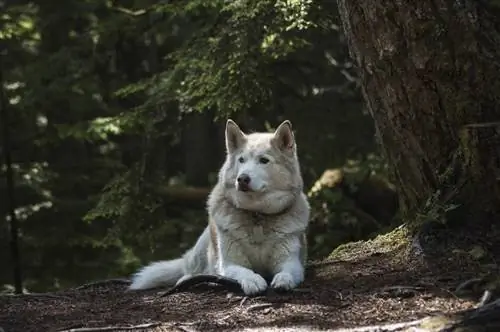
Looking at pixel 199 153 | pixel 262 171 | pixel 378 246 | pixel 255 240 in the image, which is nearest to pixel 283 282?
pixel 255 240

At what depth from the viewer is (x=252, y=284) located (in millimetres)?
5457

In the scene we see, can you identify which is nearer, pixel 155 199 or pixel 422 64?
pixel 422 64

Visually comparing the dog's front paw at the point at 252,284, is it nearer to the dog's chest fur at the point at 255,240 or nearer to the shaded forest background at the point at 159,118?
the dog's chest fur at the point at 255,240

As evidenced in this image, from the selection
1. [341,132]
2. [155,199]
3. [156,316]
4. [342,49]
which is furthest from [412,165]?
[342,49]

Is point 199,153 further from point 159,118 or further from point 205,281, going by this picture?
point 205,281

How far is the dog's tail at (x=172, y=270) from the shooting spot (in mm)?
6809

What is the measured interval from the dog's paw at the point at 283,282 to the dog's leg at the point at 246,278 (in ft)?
0.26

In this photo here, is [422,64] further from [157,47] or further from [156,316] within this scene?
[157,47]

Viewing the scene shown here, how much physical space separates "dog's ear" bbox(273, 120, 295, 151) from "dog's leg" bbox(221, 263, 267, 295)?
1047 mm

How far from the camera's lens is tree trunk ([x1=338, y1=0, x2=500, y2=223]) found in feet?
18.2

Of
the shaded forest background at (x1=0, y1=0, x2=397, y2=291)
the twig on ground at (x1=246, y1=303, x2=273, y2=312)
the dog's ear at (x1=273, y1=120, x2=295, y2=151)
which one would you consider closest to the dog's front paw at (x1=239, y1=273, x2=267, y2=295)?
the twig on ground at (x1=246, y1=303, x2=273, y2=312)

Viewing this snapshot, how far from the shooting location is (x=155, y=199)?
967cm

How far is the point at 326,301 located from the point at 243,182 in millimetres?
1245

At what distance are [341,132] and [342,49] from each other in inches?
80.9
